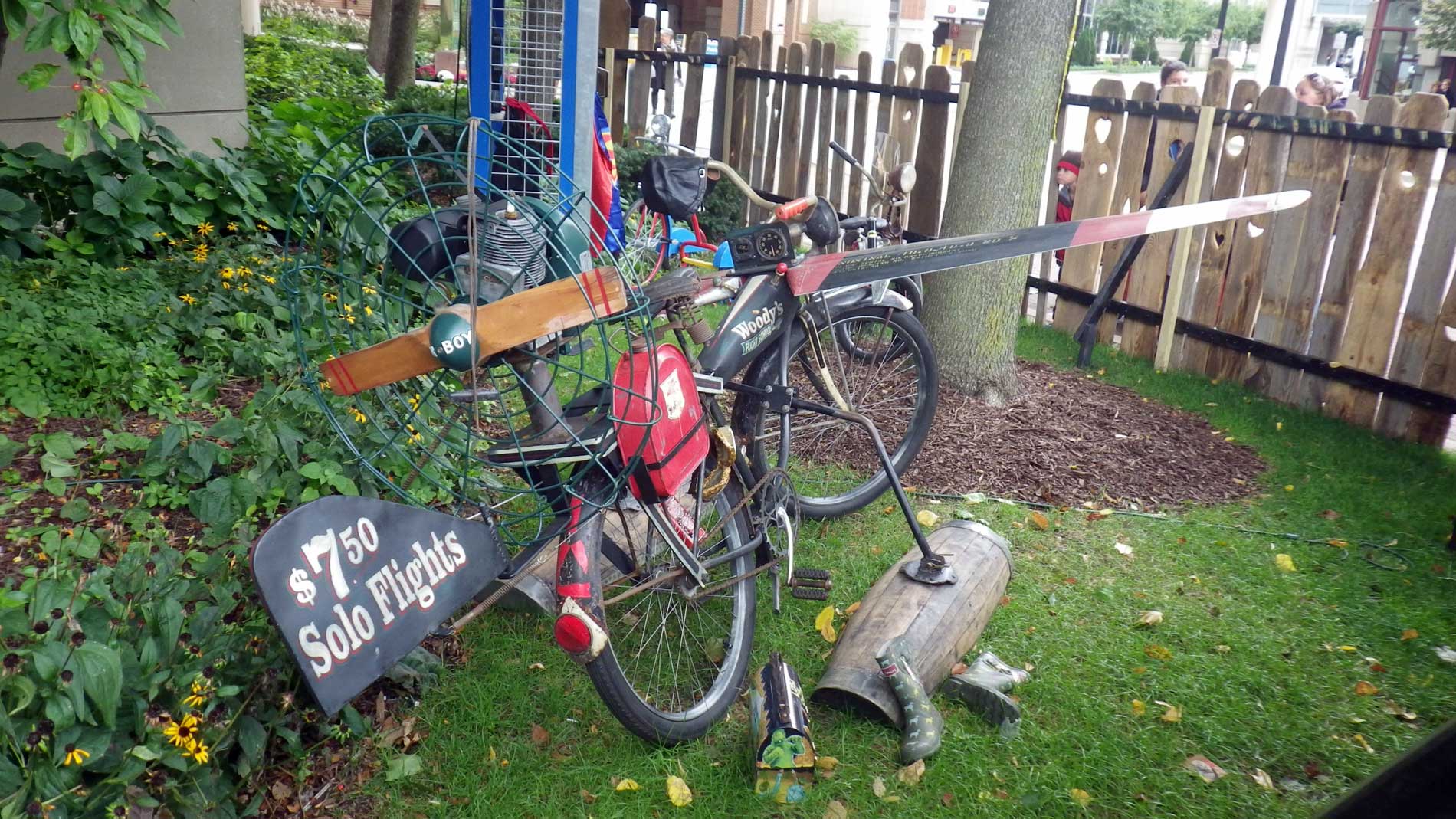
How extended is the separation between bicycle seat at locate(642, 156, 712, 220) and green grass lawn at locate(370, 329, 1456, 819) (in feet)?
4.74

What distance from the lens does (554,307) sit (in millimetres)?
2209

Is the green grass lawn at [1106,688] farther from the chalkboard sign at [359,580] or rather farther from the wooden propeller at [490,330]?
the wooden propeller at [490,330]

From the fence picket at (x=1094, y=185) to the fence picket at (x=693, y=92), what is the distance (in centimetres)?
425

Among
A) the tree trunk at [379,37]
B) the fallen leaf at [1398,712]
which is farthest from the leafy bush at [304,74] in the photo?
the fallen leaf at [1398,712]

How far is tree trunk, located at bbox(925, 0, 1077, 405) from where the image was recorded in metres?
5.21

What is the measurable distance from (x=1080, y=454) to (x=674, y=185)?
2.63 meters

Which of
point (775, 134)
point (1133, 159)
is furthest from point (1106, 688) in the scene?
point (775, 134)

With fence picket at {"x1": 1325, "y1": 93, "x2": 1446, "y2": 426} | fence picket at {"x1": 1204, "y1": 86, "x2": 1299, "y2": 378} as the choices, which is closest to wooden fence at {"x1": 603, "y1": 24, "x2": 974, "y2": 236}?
fence picket at {"x1": 1204, "y1": 86, "x2": 1299, "y2": 378}

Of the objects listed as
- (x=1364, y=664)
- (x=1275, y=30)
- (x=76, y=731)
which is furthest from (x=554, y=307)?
(x=1275, y=30)

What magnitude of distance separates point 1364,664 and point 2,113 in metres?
7.10

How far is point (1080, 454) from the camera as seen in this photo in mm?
5004

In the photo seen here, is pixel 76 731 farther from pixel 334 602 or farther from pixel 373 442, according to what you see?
pixel 373 442

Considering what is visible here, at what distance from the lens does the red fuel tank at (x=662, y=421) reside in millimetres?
2738

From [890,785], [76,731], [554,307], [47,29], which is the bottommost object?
[890,785]
